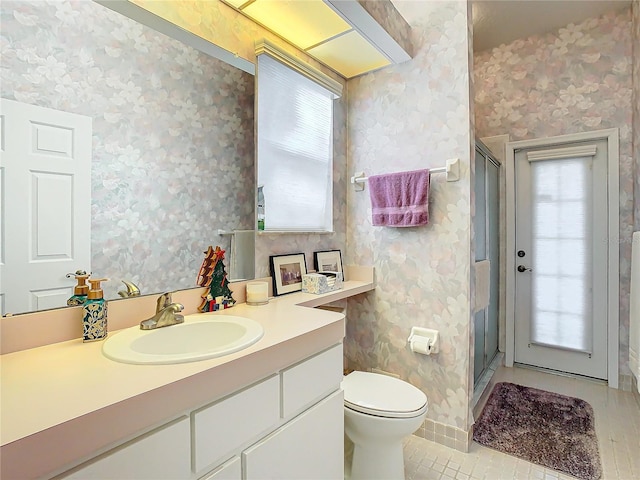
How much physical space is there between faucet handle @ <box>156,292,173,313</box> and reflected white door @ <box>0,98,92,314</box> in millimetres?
250

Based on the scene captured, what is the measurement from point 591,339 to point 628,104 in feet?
6.10

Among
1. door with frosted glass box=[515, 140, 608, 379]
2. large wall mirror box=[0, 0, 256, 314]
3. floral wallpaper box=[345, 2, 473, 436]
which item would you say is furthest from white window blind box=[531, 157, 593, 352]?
large wall mirror box=[0, 0, 256, 314]

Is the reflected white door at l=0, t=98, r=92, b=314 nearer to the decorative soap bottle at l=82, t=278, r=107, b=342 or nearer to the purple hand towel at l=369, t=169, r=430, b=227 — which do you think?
the decorative soap bottle at l=82, t=278, r=107, b=342

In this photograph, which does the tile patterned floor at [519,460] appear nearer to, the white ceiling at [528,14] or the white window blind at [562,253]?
the white window blind at [562,253]

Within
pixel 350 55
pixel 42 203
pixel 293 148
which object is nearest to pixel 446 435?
pixel 293 148

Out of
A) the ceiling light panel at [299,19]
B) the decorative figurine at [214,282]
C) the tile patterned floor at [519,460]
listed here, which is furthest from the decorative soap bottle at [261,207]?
the tile patterned floor at [519,460]

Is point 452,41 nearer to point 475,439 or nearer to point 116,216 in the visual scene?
point 116,216

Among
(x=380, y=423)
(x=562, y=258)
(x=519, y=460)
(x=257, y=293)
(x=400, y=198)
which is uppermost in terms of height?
(x=400, y=198)

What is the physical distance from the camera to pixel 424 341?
1.90 meters

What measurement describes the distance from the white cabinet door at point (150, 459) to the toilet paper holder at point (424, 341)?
143 centimetres

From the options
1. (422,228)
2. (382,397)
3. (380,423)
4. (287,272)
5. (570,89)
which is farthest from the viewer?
(570,89)

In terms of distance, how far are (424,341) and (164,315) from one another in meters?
1.40

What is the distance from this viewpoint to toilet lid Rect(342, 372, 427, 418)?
1414 millimetres

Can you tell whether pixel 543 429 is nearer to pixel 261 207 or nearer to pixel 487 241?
pixel 487 241
